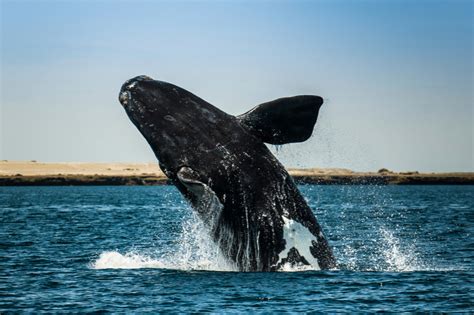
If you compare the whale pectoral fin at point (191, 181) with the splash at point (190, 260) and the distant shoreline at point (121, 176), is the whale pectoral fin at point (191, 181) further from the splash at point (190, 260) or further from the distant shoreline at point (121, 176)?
Answer: the distant shoreline at point (121, 176)

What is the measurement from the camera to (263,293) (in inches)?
530

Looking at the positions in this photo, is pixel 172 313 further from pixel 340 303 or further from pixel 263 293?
pixel 340 303

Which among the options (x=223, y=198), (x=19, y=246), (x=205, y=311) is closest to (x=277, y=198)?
(x=223, y=198)

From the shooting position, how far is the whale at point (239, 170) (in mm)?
12859

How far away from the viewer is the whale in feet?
42.2

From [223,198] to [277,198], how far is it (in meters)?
0.84

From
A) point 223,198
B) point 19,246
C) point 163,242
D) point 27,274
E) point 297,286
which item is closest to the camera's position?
point 223,198

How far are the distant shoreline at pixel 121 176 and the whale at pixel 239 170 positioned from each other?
376ft

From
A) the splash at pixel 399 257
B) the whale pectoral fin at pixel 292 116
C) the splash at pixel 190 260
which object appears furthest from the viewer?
the splash at pixel 399 257

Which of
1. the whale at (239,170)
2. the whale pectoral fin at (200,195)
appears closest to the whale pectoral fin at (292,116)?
the whale at (239,170)

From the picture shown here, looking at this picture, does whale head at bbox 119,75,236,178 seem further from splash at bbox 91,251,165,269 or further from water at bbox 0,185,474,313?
splash at bbox 91,251,165,269

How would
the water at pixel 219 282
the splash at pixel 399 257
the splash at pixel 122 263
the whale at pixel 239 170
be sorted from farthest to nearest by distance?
1. the splash at pixel 399 257
2. the splash at pixel 122 263
3. the water at pixel 219 282
4. the whale at pixel 239 170

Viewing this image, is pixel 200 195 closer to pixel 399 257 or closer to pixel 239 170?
pixel 239 170

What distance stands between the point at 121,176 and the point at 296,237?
438 feet
